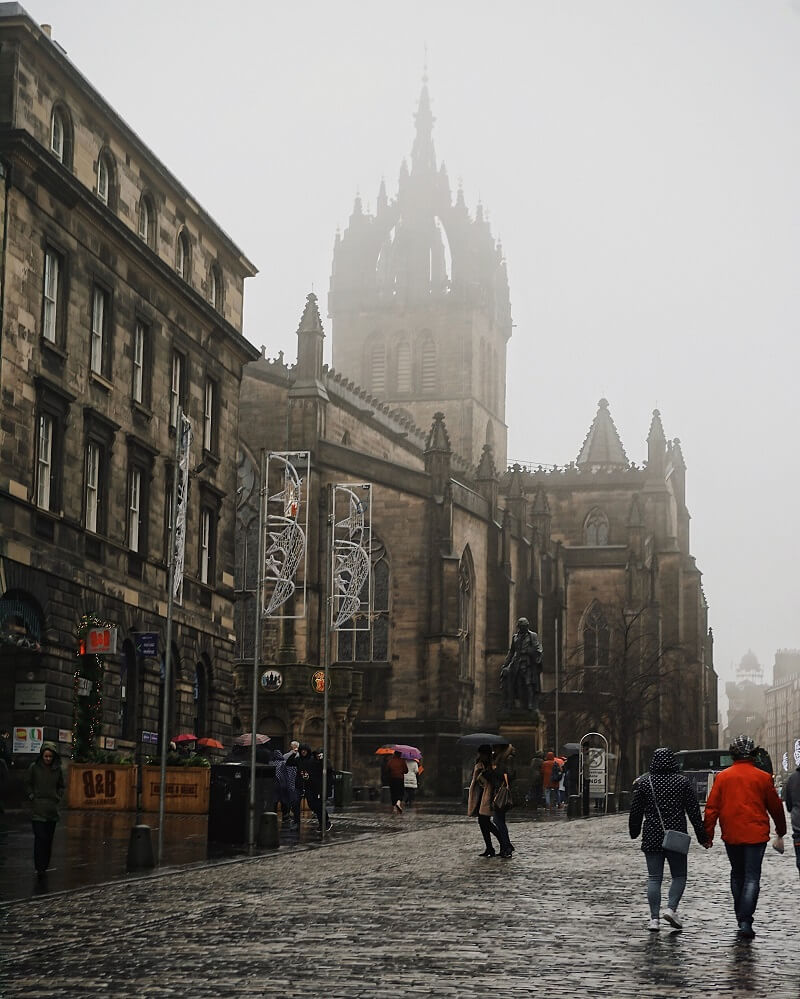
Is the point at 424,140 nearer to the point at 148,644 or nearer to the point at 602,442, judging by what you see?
the point at 602,442

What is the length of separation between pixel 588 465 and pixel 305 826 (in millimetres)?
67162

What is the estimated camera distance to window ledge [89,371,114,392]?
36.5 metres

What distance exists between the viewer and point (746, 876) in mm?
13875

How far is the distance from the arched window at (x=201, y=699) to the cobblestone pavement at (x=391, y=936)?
69.1 feet

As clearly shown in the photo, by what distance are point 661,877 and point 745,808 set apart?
3.01ft

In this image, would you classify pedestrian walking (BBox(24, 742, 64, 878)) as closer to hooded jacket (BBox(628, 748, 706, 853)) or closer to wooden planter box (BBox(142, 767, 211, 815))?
hooded jacket (BBox(628, 748, 706, 853))

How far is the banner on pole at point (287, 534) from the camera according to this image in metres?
54.1

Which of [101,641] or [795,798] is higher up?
[101,641]

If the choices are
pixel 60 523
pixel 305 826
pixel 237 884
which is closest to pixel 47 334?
pixel 60 523

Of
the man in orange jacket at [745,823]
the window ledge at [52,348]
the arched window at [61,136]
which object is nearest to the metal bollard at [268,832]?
the man in orange jacket at [745,823]

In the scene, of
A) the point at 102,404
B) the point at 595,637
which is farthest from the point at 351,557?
the point at 595,637

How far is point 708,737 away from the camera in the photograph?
99062 mm

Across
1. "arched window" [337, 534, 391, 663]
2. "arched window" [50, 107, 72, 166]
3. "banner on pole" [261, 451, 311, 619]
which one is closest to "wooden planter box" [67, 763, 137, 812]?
"arched window" [50, 107, 72, 166]

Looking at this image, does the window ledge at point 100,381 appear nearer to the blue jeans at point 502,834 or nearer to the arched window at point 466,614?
the blue jeans at point 502,834
